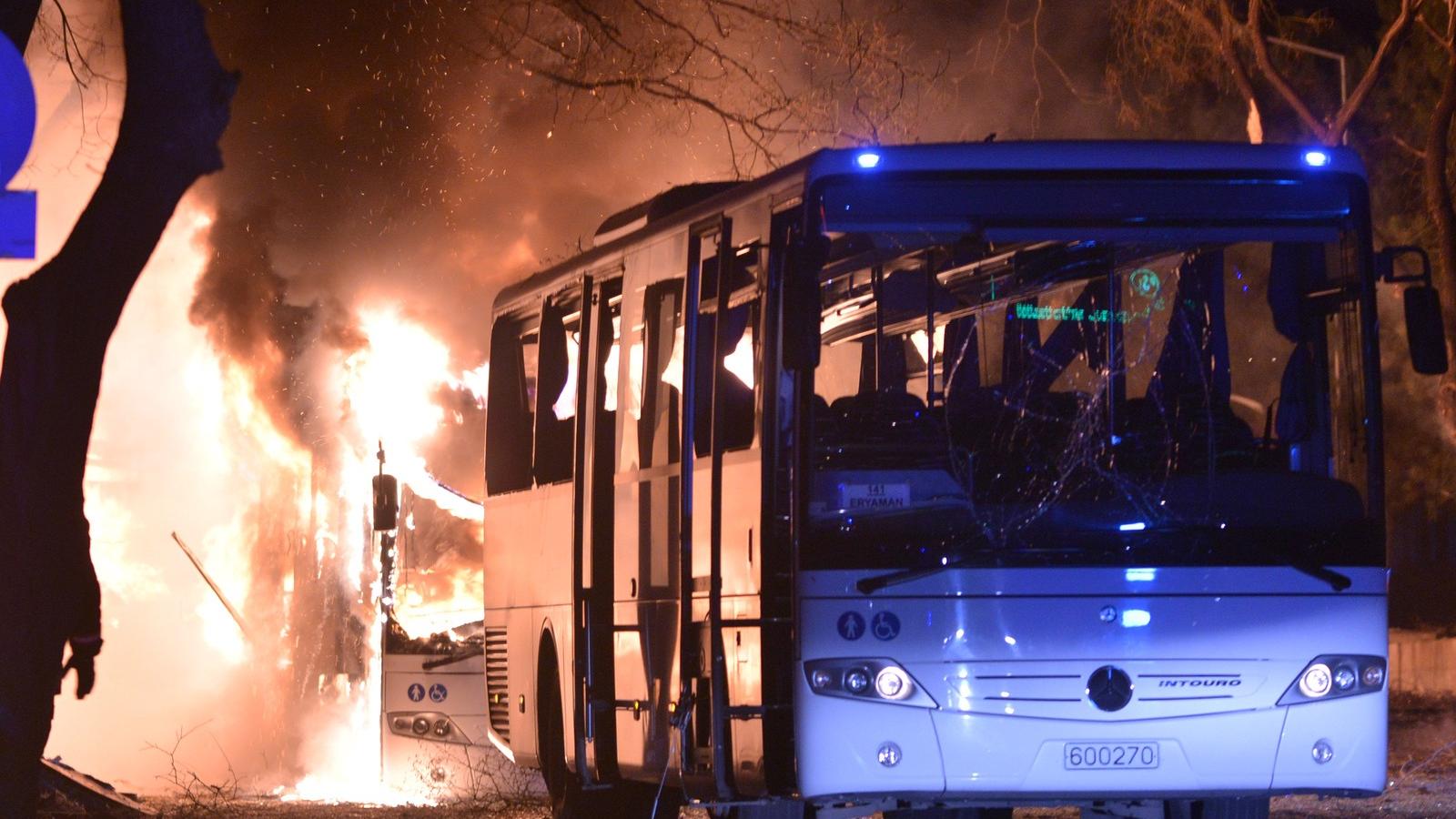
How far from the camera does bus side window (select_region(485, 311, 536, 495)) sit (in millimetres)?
14344

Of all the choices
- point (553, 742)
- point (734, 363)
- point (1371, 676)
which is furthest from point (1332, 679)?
point (553, 742)

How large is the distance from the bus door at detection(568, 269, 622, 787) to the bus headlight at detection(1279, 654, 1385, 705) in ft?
13.1

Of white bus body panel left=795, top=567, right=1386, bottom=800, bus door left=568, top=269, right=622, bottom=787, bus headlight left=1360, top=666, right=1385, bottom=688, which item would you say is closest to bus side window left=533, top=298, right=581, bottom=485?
bus door left=568, top=269, right=622, bottom=787

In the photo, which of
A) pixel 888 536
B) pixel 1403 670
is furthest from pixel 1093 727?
pixel 1403 670

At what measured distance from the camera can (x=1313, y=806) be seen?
14133 millimetres

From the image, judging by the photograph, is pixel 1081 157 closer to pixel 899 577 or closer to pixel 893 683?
pixel 899 577

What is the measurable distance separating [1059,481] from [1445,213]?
1190cm

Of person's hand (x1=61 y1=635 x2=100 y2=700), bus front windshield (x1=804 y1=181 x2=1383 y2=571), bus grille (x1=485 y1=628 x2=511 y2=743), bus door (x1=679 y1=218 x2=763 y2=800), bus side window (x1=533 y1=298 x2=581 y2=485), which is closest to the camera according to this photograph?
bus front windshield (x1=804 y1=181 x2=1383 y2=571)

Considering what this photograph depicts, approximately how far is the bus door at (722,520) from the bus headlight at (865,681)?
0.51 meters

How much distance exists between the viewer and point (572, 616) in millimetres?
12281

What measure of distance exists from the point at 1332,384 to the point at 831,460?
2120 mm

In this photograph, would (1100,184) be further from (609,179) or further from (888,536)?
(609,179)

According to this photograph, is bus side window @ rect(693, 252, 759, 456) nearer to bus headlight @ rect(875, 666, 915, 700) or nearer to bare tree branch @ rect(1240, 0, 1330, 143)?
bus headlight @ rect(875, 666, 915, 700)

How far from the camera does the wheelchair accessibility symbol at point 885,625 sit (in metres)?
9.00
